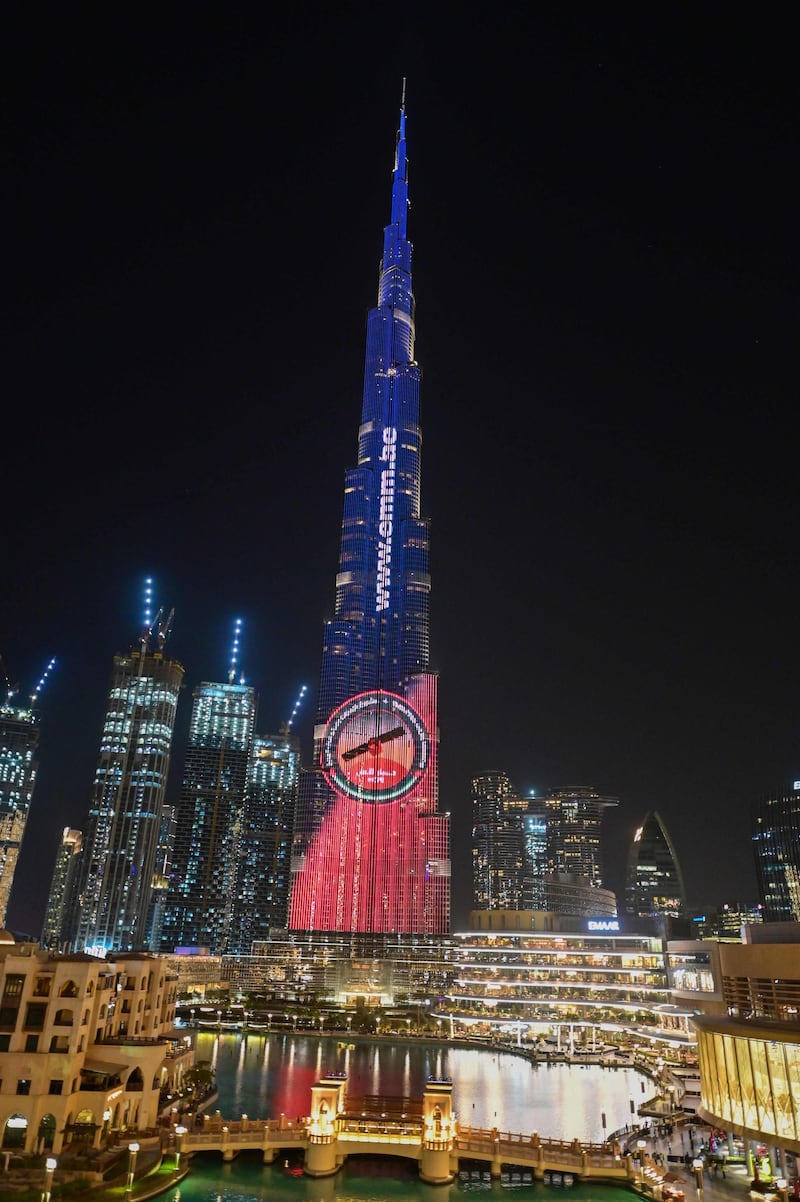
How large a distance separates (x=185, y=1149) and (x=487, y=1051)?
72.9m

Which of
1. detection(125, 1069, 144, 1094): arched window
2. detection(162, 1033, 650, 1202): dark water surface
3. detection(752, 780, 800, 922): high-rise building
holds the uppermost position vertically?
detection(752, 780, 800, 922): high-rise building

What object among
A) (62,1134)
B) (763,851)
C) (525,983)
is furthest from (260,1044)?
(763,851)

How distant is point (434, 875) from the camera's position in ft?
587

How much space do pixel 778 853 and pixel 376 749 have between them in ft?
295

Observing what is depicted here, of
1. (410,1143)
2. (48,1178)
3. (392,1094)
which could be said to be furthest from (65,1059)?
(392,1094)

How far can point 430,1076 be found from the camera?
278 ft

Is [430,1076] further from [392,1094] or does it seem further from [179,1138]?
[179,1138]

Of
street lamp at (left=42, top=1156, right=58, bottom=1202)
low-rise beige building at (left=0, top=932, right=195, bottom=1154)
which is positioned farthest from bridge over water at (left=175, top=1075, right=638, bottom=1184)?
street lamp at (left=42, top=1156, right=58, bottom=1202)

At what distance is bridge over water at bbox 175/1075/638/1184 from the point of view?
4638 centimetres

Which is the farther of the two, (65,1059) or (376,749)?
(376,749)

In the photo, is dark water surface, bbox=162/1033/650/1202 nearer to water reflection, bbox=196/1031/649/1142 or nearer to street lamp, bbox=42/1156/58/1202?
water reflection, bbox=196/1031/649/1142

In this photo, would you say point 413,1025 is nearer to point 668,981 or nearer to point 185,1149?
point 668,981

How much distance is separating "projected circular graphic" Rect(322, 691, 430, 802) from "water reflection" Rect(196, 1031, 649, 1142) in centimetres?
6795

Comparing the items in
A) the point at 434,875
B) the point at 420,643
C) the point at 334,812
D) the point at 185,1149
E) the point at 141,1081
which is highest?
the point at 420,643
